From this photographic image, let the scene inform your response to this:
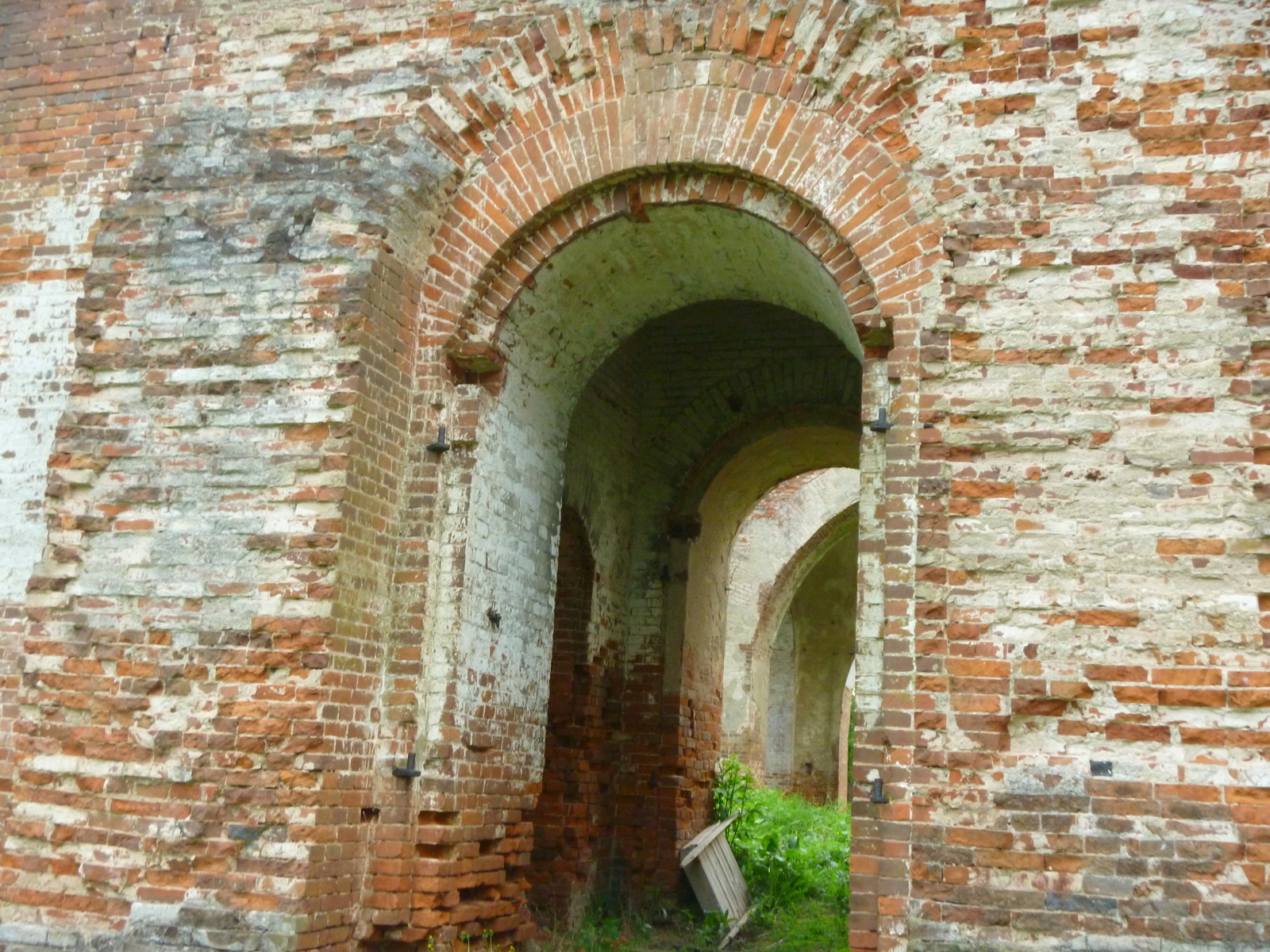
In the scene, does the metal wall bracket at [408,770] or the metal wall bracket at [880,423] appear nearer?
the metal wall bracket at [880,423]

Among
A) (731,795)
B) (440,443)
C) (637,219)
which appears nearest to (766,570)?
(731,795)

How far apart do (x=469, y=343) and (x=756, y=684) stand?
9015 millimetres

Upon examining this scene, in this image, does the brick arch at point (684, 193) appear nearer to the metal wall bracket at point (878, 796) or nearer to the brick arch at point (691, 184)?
the brick arch at point (691, 184)

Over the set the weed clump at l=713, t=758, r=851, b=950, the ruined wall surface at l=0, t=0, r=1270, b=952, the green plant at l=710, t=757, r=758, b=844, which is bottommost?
the weed clump at l=713, t=758, r=851, b=950

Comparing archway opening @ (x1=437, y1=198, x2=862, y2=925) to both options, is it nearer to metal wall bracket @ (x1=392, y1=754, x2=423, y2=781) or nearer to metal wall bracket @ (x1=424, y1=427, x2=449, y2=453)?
metal wall bracket @ (x1=424, y1=427, x2=449, y2=453)

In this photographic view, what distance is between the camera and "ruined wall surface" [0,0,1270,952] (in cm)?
491

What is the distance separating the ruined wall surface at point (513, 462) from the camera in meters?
4.91

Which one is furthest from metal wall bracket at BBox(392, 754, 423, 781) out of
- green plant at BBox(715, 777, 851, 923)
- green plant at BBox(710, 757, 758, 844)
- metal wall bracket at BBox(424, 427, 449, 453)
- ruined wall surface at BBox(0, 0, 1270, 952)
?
green plant at BBox(710, 757, 758, 844)

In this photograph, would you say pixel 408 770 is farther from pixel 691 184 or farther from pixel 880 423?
pixel 691 184

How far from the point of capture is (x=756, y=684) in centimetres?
1435

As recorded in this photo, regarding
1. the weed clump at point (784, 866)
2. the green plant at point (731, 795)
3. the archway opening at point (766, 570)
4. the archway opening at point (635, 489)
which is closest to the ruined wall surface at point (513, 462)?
the archway opening at point (635, 489)

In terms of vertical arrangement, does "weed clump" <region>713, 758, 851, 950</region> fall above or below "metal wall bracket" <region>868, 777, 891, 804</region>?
below

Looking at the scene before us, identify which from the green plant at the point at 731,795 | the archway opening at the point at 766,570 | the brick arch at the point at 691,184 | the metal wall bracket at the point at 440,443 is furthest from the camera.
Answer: the archway opening at the point at 766,570

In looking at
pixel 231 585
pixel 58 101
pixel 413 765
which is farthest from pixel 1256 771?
pixel 58 101
